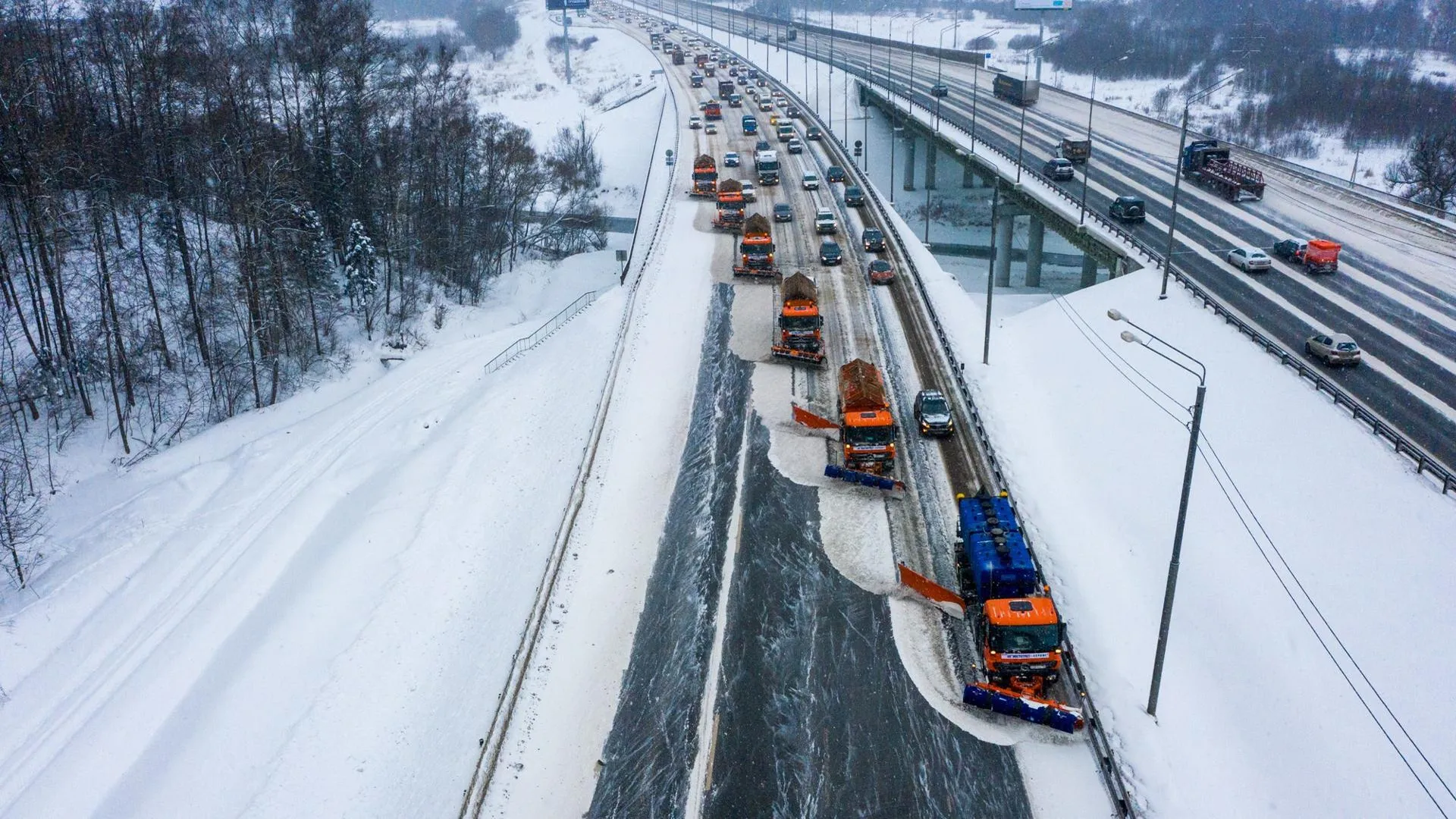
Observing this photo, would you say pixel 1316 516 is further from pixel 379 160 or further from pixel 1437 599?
pixel 379 160

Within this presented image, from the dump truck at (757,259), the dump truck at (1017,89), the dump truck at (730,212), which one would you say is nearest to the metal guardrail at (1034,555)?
the dump truck at (757,259)

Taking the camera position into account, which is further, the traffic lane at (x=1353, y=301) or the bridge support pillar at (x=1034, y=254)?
the bridge support pillar at (x=1034, y=254)

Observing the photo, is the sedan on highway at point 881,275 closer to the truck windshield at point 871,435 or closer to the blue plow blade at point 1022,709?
the truck windshield at point 871,435

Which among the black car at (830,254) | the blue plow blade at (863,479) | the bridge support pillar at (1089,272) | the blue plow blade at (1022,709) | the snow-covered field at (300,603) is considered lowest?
the snow-covered field at (300,603)

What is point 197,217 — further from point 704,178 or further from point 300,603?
point 704,178

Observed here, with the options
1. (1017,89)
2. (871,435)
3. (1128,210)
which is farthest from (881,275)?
(1017,89)

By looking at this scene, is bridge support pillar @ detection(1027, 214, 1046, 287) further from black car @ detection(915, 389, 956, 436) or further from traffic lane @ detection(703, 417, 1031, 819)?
traffic lane @ detection(703, 417, 1031, 819)

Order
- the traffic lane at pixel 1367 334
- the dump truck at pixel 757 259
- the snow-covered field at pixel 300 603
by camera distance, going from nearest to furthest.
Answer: the snow-covered field at pixel 300 603 → the traffic lane at pixel 1367 334 → the dump truck at pixel 757 259
